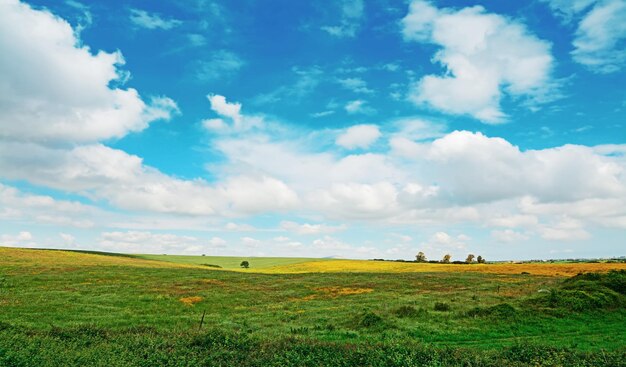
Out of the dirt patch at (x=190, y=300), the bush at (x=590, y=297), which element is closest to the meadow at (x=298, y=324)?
the bush at (x=590, y=297)

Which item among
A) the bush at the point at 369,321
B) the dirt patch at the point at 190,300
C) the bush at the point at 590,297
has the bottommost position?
the dirt patch at the point at 190,300

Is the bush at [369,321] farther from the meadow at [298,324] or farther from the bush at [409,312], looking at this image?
the bush at [409,312]

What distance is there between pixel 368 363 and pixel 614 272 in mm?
36029

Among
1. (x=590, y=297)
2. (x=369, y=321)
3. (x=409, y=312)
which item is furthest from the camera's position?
(x=409, y=312)

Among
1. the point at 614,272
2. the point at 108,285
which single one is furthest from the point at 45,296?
the point at 614,272

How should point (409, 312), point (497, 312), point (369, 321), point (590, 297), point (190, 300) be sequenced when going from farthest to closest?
point (190, 300), point (409, 312), point (590, 297), point (497, 312), point (369, 321)

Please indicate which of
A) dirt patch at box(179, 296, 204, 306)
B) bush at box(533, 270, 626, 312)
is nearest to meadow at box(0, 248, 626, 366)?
bush at box(533, 270, 626, 312)

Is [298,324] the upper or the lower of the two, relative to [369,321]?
lower

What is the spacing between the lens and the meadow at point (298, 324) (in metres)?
18.1

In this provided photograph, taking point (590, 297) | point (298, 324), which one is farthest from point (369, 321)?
point (590, 297)

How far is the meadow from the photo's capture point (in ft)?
59.4

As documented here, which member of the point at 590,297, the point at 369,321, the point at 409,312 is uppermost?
the point at 590,297

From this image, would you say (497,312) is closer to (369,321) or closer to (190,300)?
(369,321)

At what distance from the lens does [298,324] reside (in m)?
31.1
